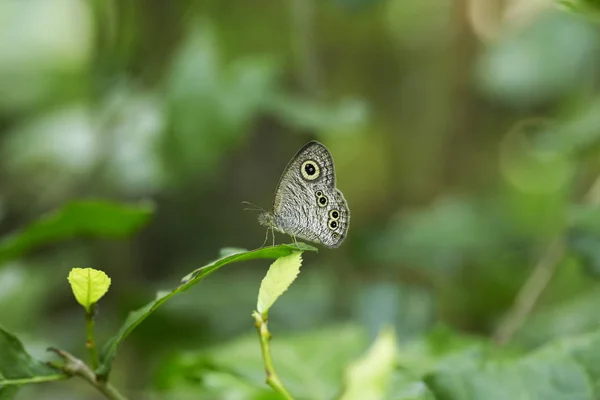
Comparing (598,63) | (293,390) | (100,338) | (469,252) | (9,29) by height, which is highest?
(9,29)

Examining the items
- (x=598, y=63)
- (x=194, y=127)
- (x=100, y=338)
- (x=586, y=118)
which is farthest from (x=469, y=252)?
(x=100, y=338)

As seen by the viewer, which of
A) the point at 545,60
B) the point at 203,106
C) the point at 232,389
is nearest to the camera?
the point at 232,389

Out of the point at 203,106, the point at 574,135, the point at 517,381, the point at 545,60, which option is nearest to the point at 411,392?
the point at 517,381

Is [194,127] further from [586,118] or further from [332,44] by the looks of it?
[332,44]

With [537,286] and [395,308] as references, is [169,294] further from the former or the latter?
[395,308]

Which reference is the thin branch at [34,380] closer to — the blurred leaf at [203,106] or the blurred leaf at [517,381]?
the blurred leaf at [517,381]

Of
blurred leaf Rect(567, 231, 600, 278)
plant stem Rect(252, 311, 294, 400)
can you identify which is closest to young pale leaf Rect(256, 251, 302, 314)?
plant stem Rect(252, 311, 294, 400)

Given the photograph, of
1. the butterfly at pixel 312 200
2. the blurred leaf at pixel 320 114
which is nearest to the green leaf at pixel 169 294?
the butterfly at pixel 312 200
